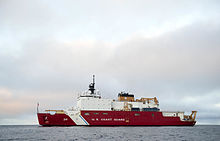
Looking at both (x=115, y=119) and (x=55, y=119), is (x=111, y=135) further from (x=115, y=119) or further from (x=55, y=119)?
(x=55, y=119)

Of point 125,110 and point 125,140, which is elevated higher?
point 125,110

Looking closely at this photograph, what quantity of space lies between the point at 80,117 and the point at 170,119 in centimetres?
1928

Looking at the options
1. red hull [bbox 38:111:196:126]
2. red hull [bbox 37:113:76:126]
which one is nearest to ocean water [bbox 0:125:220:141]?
red hull [bbox 37:113:76:126]

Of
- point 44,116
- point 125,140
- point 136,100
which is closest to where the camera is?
point 125,140

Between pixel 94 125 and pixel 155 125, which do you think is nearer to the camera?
pixel 94 125

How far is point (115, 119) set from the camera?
43000 mm

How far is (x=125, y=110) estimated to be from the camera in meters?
45.1

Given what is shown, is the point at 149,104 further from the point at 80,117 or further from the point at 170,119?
the point at 80,117

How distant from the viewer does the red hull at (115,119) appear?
40.7 m

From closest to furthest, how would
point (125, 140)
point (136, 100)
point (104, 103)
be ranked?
1. point (125, 140)
2. point (104, 103)
3. point (136, 100)

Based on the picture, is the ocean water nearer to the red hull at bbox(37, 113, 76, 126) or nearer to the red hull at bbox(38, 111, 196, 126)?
the red hull at bbox(37, 113, 76, 126)

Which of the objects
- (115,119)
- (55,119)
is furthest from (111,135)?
(55,119)

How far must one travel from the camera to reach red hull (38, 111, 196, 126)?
4069 centimetres

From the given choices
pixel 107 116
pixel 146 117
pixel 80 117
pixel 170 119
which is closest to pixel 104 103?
pixel 107 116
